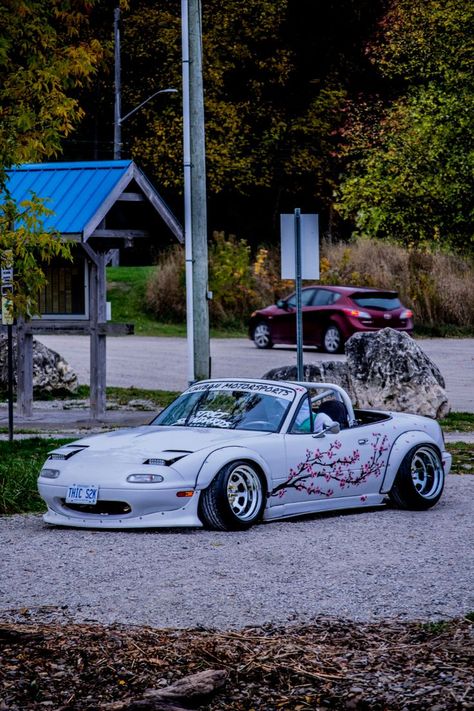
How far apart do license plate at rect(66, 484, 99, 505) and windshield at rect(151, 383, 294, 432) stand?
146 cm

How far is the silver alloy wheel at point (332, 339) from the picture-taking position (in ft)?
117

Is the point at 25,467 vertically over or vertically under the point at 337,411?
under

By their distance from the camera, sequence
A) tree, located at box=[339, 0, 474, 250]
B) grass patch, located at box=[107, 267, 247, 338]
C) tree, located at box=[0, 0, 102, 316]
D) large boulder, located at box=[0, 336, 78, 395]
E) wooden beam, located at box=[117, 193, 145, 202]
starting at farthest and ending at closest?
grass patch, located at box=[107, 267, 247, 338]
tree, located at box=[339, 0, 474, 250]
large boulder, located at box=[0, 336, 78, 395]
wooden beam, located at box=[117, 193, 145, 202]
tree, located at box=[0, 0, 102, 316]

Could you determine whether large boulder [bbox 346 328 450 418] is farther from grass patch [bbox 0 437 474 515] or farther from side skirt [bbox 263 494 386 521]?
side skirt [bbox 263 494 386 521]

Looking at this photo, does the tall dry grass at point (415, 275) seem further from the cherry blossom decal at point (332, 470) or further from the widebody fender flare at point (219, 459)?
the widebody fender flare at point (219, 459)

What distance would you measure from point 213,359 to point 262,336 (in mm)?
5153

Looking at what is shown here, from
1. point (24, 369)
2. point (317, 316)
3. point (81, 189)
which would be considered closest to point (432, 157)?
point (317, 316)

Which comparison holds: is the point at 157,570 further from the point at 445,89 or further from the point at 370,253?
the point at 370,253

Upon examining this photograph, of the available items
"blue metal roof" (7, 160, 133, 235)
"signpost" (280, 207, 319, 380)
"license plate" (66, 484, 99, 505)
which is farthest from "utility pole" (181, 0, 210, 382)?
"license plate" (66, 484, 99, 505)

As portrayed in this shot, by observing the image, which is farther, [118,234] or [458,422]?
[458,422]

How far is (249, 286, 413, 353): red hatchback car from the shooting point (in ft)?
117

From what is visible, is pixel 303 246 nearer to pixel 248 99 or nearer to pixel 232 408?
pixel 232 408

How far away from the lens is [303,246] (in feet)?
51.0

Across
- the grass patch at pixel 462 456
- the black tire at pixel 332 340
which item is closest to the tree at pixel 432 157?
the black tire at pixel 332 340
